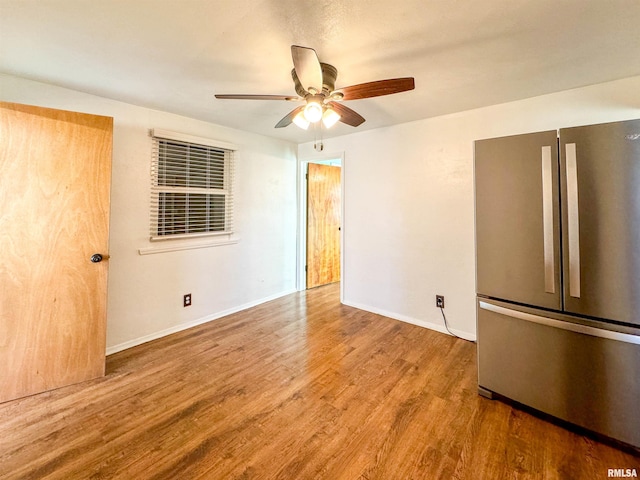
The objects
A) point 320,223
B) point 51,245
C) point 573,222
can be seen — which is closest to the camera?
point 573,222

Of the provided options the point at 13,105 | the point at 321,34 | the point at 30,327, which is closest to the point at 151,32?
the point at 321,34

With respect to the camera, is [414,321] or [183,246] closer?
[183,246]

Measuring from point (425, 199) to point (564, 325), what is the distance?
171cm

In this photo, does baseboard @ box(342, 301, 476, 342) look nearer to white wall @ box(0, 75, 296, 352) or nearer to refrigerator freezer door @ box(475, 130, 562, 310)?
refrigerator freezer door @ box(475, 130, 562, 310)

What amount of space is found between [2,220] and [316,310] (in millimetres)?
2891

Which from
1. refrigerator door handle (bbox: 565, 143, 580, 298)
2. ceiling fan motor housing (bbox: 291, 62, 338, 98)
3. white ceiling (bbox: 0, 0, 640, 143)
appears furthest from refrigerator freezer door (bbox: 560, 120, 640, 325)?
ceiling fan motor housing (bbox: 291, 62, 338, 98)

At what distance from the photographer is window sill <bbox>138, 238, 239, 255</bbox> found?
2.67 meters

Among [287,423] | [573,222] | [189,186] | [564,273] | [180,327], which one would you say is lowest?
[287,423]

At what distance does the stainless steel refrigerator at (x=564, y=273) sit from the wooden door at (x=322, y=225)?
280 cm

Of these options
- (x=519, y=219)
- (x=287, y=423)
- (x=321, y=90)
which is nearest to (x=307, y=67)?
(x=321, y=90)

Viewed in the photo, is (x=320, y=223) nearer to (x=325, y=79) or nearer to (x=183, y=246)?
(x=183, y=246)

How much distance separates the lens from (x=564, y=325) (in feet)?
5.13

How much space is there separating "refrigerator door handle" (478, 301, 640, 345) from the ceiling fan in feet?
5.00

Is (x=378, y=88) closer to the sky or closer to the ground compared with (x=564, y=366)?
closer to the sky
